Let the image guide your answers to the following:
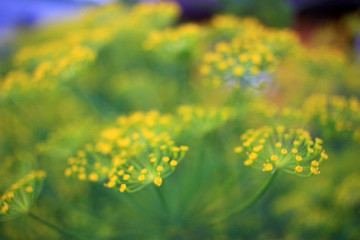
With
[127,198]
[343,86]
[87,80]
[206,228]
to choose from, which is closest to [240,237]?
[206,228]

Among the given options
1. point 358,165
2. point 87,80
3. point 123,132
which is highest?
point 123,132

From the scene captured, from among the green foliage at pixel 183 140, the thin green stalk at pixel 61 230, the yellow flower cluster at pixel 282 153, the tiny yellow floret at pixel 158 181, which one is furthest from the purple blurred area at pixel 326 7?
the thin green stalk at pixel 61 230

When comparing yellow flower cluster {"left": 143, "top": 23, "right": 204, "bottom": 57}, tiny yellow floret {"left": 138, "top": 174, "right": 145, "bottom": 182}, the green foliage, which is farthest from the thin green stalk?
yellow flower cluster {"left": 143, "top": 23, "right": 204, "bottom": 57}

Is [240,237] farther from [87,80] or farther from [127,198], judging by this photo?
[87,80]

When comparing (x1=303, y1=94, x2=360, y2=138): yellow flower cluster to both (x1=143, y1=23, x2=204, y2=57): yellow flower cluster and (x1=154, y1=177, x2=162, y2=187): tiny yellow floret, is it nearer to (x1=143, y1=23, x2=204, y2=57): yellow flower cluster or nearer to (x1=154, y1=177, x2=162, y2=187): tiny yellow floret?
(x1=143, y1=23, x2=204, y2=57): yellow flower cluster

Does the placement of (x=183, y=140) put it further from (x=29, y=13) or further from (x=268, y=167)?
(x=29, y=13)

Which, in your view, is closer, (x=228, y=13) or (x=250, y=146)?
(x=250, y=146)
